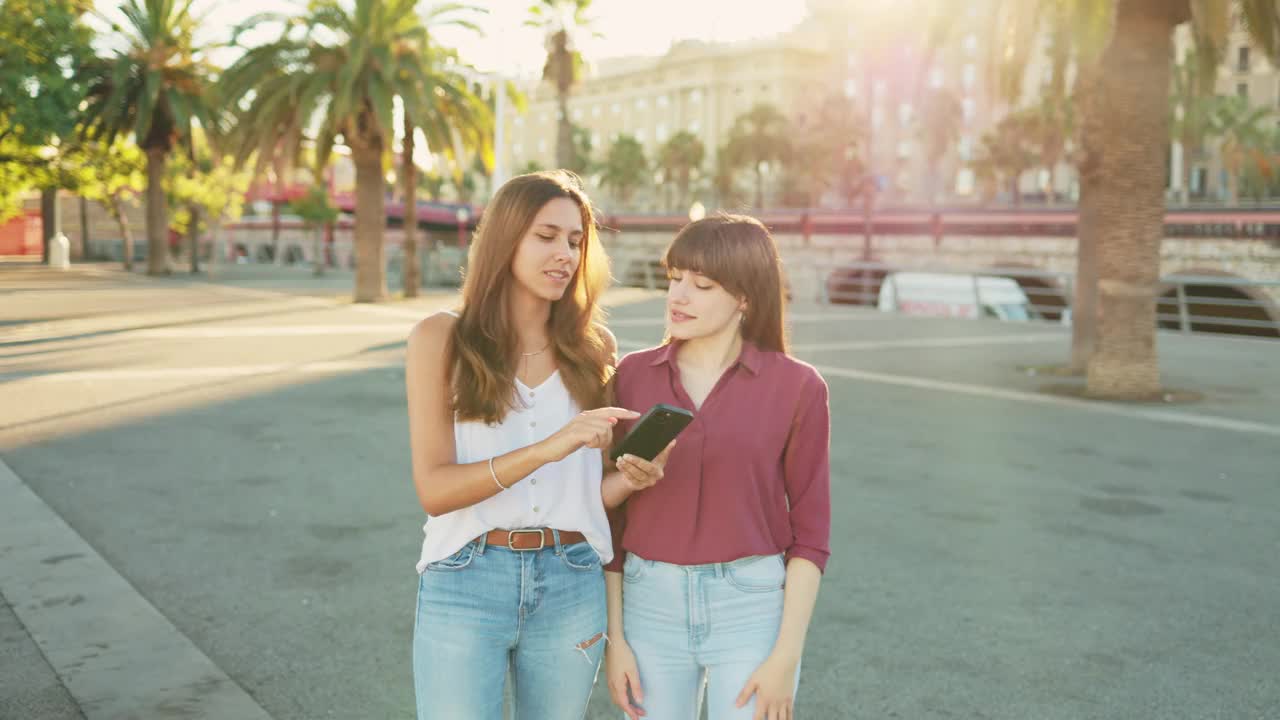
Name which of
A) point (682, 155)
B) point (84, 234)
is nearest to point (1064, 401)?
point (84, 234)

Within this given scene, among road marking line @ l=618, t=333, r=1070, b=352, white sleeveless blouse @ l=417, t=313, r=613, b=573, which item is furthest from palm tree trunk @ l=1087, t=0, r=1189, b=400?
white sleeveless blouse @ l=417, t=313, r=613, b=573

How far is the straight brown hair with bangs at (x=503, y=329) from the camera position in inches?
92.9

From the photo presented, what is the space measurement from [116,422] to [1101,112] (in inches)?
415

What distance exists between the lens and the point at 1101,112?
41.4 feet

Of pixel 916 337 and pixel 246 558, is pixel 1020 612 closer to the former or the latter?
pixel 246 558

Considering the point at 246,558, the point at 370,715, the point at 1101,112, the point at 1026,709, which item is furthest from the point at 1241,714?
the point at 1101,112

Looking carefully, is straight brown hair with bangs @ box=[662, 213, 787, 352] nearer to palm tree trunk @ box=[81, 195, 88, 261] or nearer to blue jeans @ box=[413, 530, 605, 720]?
blue jeans @ box=[413, 530, 605, 720]

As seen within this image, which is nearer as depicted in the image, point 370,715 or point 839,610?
point 370,715

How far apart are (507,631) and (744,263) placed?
2.98ft

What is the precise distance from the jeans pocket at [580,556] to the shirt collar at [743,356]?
42 cm

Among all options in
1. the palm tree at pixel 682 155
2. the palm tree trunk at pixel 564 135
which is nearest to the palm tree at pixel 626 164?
the palm tree at pixel 682 155

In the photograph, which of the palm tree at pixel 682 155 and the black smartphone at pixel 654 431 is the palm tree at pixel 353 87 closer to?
the black smartphone at pixel 654 431

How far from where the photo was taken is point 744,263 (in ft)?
7.85

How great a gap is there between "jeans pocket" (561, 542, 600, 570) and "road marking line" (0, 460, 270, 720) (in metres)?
1.91
